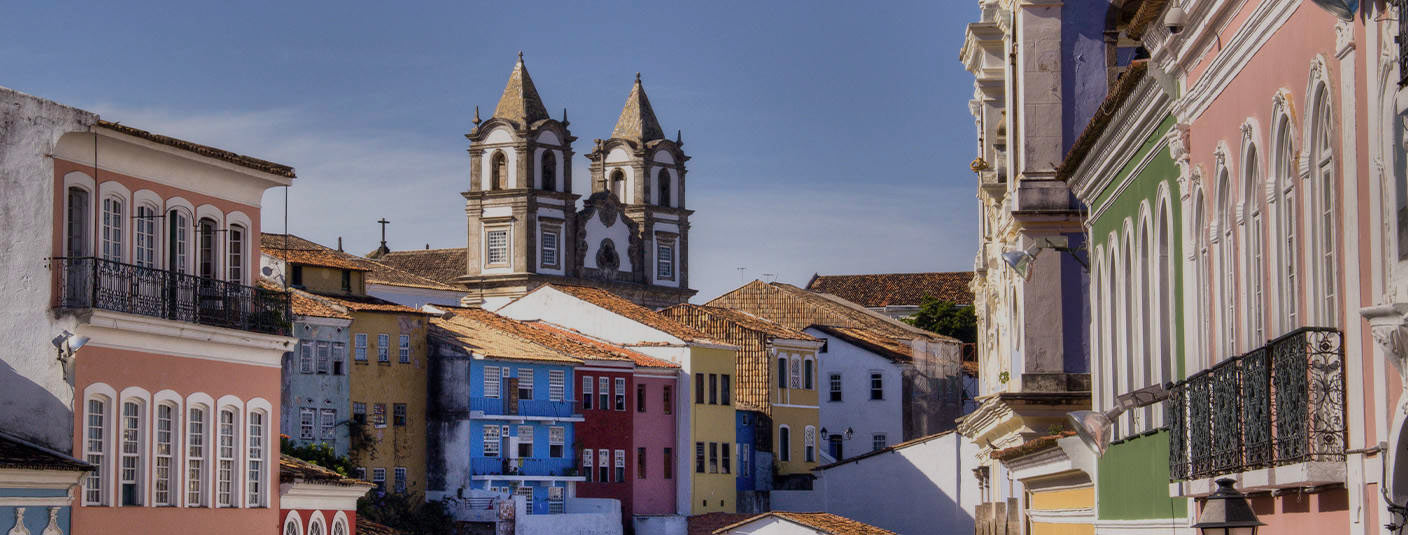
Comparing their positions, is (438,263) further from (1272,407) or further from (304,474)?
(1272,407)

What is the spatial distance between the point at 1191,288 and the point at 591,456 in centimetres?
5783

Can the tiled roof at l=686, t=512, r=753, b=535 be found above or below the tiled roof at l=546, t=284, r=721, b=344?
below

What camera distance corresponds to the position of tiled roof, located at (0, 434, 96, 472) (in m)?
26.3

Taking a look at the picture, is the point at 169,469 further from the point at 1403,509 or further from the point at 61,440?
the point at 1403,509

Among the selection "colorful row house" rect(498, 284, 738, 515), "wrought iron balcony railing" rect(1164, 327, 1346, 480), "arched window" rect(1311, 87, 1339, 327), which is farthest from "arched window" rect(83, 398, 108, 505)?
"colorful row house" rect(498, 284, 738, 515)

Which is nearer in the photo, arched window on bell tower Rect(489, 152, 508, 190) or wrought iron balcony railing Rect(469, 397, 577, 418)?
wrought iron balcony railing Rect(469, 397, 577, 418)

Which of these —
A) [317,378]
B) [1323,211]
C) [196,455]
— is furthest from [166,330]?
[317,378]

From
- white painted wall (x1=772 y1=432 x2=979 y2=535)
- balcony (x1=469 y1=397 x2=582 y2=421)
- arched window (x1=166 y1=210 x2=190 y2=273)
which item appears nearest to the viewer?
arched window (x1=166 y1=210 x2=190 y2=273)

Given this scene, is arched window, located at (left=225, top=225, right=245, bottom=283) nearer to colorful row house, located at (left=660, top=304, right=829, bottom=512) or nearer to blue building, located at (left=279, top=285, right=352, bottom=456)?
blue building, located at (left=279, top=285, right=352, bottom=456)

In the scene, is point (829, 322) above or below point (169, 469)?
above

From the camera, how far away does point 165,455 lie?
30.9 m

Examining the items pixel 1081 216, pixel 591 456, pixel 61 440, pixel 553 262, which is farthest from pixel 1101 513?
pixel 553 262

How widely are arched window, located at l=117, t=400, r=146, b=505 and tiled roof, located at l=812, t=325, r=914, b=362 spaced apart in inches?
2282

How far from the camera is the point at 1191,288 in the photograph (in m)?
14.5
